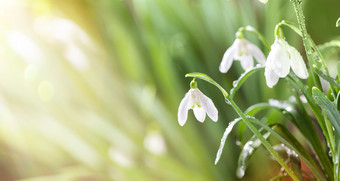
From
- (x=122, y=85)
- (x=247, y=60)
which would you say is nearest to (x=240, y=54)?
(x=247, y=60)

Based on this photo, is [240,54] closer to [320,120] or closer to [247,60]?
[247,60]

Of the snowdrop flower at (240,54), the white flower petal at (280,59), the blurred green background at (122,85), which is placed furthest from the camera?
the blurred green background at (122,85)

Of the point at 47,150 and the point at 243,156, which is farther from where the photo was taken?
the point at 47,150

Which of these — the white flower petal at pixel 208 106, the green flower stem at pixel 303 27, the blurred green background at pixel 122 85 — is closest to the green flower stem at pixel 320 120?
the green flower stem at pixel 303 27

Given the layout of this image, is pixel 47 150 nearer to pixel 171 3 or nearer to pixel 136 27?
pixel 136 27

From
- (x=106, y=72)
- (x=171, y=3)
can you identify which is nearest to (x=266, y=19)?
(x=171, y=3)

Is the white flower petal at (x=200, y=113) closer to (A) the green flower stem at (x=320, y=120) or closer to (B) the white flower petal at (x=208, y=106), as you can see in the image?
(B) the white flower petal at (x=208, y=106)

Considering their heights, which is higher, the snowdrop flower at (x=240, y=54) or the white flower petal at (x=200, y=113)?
the snowdrop flower at (x=240, y=54)
